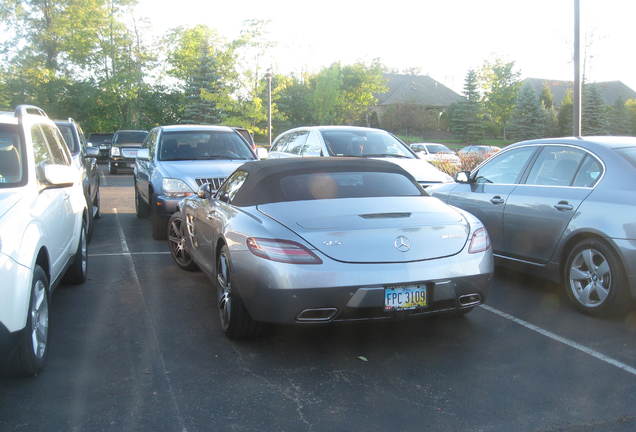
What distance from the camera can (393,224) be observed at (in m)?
4.48

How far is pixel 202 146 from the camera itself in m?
10.6

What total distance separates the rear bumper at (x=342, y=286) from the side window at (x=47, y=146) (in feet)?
7.54

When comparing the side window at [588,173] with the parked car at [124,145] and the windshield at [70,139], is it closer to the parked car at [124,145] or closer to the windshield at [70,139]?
the windshield at [70,139]

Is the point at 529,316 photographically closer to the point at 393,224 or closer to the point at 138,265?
the point at 393,224

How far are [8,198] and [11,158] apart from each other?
36.8 inches

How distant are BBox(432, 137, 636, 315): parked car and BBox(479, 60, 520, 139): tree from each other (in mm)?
57906

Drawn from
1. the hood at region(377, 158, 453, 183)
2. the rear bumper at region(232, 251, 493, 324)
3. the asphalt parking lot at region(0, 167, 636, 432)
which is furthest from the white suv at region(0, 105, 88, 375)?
the hood at region(377, 158, 453, 183)

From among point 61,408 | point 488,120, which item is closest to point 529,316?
point 61,408

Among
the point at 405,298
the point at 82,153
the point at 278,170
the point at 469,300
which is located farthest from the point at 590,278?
the point at 82,153

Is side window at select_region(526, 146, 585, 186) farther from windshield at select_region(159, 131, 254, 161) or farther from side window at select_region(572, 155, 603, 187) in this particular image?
windshield at select_region(159, 131, 254, 161)

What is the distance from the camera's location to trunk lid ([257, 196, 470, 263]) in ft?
14.1

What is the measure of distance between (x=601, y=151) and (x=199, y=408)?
4182 mm

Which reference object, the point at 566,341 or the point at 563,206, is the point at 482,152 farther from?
the point at 566,341

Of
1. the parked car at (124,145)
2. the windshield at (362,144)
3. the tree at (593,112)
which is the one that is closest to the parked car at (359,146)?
the windshield at (362,144)
